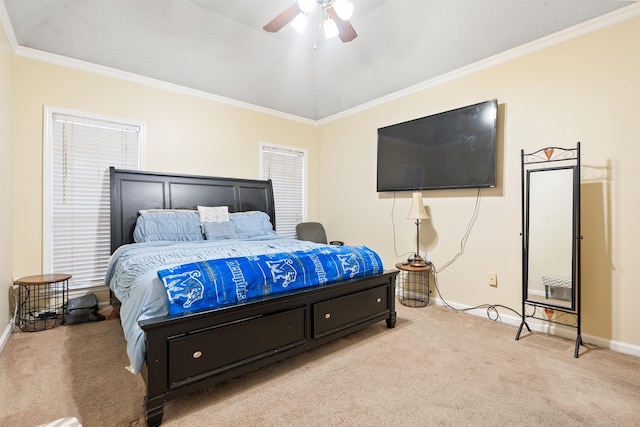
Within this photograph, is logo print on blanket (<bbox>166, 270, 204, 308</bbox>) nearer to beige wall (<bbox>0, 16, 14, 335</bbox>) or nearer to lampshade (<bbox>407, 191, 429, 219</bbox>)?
beige wall (<bbox>0, 16, 14, 335</bbox>)

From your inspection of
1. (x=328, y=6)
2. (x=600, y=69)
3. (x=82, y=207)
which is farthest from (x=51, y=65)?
(x=600, y=69)

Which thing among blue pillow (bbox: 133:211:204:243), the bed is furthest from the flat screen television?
blue pillow (bbox: 133:211:204:243)

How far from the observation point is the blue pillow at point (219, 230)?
3.55m

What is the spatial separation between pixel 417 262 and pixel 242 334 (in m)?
2.29

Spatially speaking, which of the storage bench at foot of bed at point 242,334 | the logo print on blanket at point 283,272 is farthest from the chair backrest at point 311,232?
the logo print on blanket at point 283,272

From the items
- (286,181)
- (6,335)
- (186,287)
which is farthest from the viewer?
(286,181)

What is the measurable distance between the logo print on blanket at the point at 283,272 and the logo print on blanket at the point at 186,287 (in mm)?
495

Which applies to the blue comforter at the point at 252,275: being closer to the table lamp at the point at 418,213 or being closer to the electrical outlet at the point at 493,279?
the table lamp at the point at 418,213

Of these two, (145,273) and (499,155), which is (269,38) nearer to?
(499,155)

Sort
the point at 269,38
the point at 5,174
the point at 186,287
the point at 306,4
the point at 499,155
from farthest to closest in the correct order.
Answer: the point at 269,38, the point at 499,155, the point at 5,174, the point at 306,4, the point at 186,287

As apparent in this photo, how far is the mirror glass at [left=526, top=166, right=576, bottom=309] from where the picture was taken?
2.54m

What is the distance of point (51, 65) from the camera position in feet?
10.5

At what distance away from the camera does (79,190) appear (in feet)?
11.1

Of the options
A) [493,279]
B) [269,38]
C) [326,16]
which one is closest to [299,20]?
[326,16]
